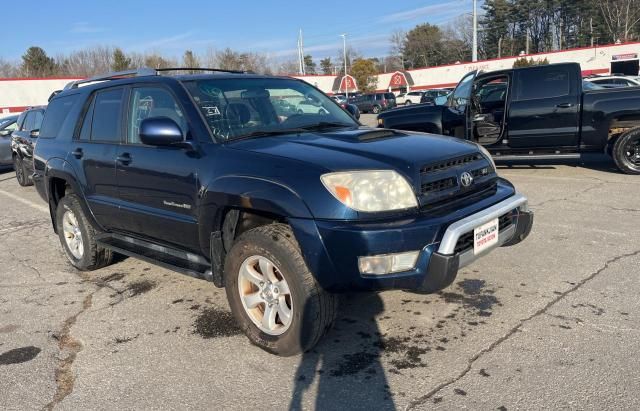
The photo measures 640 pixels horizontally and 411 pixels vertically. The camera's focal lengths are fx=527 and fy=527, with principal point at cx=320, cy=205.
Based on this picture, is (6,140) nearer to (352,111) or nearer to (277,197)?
(352,111)

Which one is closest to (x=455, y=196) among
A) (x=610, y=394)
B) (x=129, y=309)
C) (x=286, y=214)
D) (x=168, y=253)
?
(x=286, y=214)

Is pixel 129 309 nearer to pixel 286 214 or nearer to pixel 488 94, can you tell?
pixel 286 214

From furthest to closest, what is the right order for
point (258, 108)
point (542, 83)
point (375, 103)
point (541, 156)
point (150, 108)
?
point (375, 103) → point (541, 156) → point (542, 83) → point (150, 108) → point (258, 108)

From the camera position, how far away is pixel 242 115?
3.94 meters

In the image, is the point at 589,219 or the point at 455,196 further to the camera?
the point at 589,219

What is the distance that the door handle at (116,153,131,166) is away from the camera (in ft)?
13.8

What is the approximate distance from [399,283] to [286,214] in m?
0.76

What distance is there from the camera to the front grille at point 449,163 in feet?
10.7

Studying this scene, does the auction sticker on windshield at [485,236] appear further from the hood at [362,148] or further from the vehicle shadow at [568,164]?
the vehicle shadow at [568,164]

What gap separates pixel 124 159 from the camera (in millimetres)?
4246

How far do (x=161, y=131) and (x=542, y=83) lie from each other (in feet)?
23.1

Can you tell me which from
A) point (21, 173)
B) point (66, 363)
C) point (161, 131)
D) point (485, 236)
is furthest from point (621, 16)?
point (66, 363)

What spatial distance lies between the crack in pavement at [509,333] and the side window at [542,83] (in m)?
4.37

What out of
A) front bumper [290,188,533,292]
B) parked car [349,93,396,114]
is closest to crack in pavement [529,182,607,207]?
front bumper [290,188,533,292]
